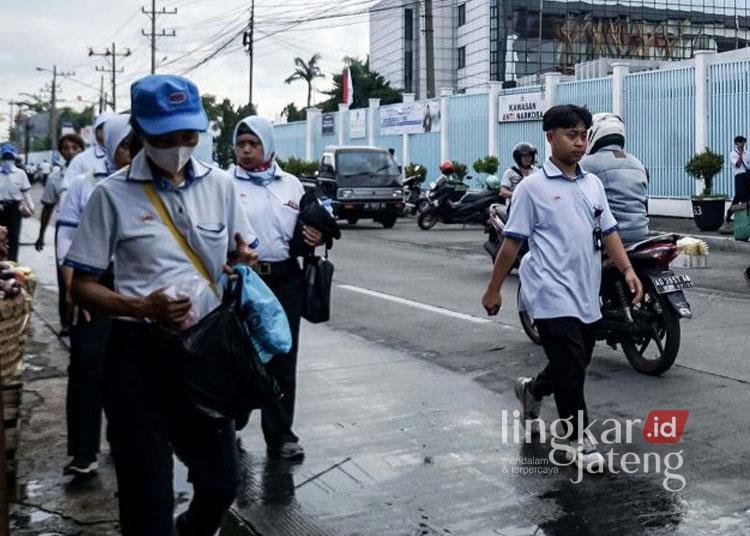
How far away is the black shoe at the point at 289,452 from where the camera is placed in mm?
6203

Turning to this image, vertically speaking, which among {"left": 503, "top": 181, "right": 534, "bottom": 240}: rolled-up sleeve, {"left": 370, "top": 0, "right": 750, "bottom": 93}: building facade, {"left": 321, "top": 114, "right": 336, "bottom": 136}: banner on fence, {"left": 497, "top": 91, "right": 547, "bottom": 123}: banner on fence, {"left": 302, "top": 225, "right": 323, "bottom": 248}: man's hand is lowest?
{"left": 302, "top": 225, "right": 323, "bottom": 248}: man's hand

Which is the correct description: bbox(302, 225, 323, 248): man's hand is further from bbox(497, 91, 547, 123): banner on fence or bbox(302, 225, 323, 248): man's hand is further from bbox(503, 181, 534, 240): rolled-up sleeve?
bbox(497, 91, 547, 123): banner on fence

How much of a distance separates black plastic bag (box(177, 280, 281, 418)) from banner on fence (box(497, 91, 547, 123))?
94.5 feet

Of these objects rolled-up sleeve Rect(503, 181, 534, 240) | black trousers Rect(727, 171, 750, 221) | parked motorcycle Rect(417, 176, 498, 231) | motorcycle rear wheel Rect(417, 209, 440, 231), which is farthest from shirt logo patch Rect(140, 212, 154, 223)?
motorcycle rear wheel Rect(417, 209, 440, 231)

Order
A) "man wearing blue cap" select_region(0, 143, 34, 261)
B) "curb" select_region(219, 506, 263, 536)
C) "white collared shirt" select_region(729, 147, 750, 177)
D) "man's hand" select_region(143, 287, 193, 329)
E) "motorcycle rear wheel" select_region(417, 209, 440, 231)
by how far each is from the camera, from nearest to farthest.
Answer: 1. "man's hand" select_region(143, 287, 193, 329)
2. "curb" select_region(219, 506, 263, 536)
3. "man wearing blue cap" select_region(0, 143, 34, 261)
4. "white collared shirt" select_region(729, 147, 750, 177)
5. "motorcycle rear wheel" select_region(417, 209, 440, 231)

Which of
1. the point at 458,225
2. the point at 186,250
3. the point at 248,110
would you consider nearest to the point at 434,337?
the point at 186,250

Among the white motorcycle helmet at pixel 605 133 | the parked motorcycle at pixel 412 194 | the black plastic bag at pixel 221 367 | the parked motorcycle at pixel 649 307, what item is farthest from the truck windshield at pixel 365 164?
the black plastic bag at pixel 221 367

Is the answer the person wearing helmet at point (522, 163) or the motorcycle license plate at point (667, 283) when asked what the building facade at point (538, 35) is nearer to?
the person wearing helmet at point (522, 163)

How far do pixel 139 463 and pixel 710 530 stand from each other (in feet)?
8.14

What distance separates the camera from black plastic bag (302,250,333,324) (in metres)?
6.15

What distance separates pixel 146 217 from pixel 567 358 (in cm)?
266

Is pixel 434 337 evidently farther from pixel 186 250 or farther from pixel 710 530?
pixel 186 250

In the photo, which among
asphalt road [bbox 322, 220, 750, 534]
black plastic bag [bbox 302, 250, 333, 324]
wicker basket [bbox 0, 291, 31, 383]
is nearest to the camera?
asphalt road [bbox 322, 220, 750, 534]

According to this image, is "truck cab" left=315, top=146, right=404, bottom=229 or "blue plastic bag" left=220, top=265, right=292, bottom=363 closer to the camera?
"blue plastic bag" left=220, top=265, right=292, bottom=363
